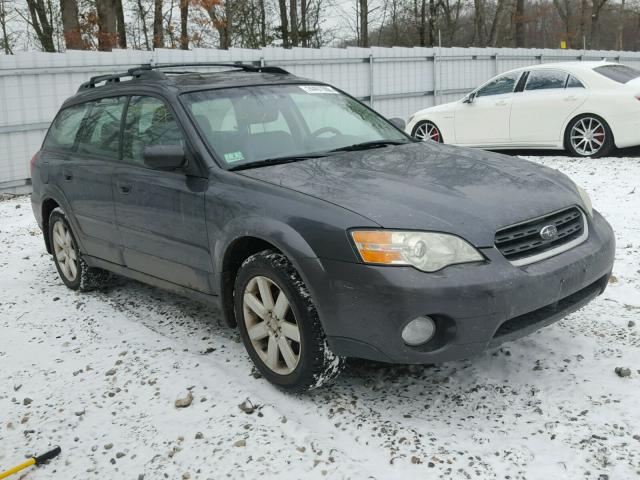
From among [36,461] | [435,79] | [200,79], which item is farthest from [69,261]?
[435,79]

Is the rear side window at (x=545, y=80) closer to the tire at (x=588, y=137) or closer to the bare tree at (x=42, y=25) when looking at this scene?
the tire at (x=588, y=137)

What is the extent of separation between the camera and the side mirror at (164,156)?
3.84 meters

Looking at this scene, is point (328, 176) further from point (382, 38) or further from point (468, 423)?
point (382, 38)

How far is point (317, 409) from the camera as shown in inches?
133

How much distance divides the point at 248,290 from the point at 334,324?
63cm

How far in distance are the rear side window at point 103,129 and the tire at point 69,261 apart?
70cm

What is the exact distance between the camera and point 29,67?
11039mm

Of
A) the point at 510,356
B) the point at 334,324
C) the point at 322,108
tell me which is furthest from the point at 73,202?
the point at 510,356

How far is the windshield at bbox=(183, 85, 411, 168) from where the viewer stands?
3.99m

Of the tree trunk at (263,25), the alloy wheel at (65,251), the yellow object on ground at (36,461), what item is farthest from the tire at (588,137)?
the tree trunk at (263,25)

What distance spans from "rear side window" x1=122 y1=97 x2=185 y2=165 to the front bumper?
5.06ft

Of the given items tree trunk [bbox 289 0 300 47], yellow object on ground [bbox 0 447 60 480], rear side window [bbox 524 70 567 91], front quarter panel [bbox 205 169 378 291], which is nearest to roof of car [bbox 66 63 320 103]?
front quarter panel [bbox 205 169 378 291]

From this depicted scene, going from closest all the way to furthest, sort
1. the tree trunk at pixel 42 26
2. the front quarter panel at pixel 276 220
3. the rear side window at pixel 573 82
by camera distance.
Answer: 1. the front quarter panel at pixel 276 220
2. the rear side window at pixel 573 82
3. the tree trunk at pixel 42 26

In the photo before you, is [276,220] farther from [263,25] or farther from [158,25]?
[263,25]
